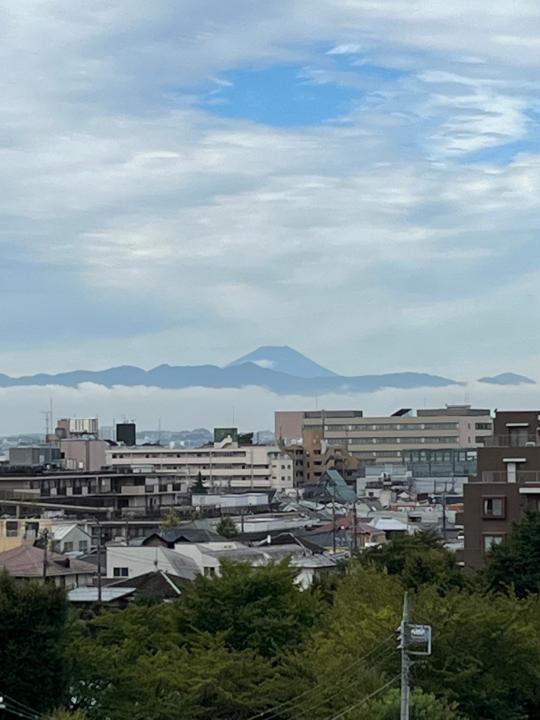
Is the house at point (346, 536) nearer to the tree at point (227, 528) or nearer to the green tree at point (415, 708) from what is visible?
the tree at point (227, 528)

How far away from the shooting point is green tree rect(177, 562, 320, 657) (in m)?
30.8

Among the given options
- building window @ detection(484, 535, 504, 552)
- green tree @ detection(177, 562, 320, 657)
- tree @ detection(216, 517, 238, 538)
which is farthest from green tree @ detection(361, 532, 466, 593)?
tree @ detection(216, 517, 238, 538)

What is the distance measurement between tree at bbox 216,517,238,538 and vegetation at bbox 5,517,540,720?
3274cm

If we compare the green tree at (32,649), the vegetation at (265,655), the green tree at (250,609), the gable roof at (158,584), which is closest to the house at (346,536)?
the gable roof at (158,584)

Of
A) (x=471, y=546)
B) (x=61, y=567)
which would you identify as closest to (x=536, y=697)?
(x=471, y=546)

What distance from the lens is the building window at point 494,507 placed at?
1710 inches

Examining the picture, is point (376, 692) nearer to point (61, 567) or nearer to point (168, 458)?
point (61, 567)

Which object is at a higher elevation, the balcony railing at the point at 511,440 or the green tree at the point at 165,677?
the balcony railing at the point at 511,440

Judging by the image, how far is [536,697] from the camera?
27.2 meters

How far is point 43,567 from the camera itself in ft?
133

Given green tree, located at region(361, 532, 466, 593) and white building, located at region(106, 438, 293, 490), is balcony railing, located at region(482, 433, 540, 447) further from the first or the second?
white building, located at region(106, 438, 293, 490)

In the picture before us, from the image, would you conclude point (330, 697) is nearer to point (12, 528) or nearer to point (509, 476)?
point (509, 476)

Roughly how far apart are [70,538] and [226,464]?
78970 mm

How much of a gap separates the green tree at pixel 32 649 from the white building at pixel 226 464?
104 metres
